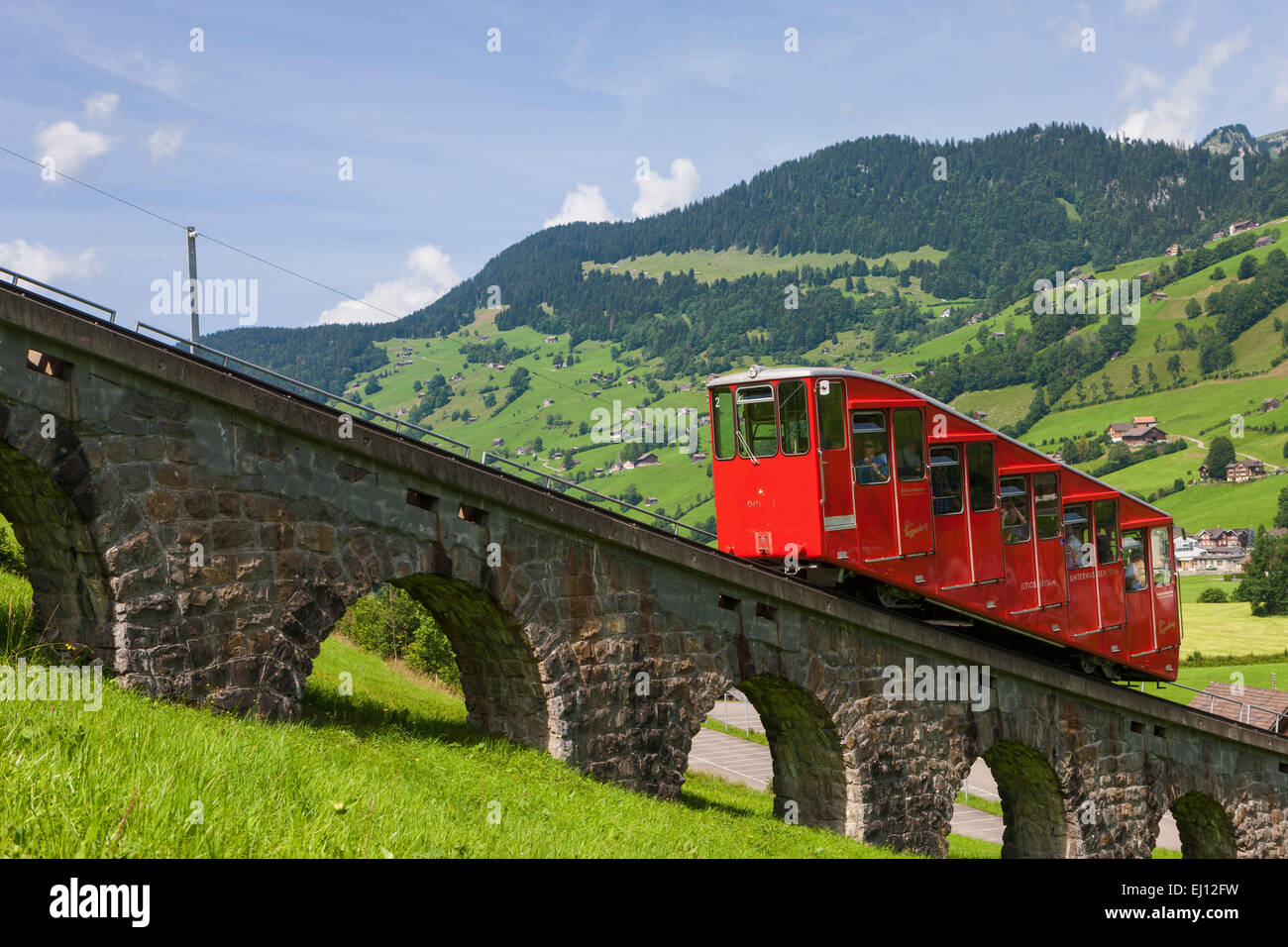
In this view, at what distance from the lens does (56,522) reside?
10.2 meters

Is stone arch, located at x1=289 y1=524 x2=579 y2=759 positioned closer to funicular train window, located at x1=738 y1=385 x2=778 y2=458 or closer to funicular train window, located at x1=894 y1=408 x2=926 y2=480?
funicular train window, located at x1=738 y1=385 x2=778 y2=458

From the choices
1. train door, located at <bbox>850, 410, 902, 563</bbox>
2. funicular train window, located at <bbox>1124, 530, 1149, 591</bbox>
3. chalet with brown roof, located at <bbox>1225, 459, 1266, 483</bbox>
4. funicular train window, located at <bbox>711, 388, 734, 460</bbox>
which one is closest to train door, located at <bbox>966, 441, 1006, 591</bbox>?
train door, located at <bbox>850, 410, 902, 563</bbox>

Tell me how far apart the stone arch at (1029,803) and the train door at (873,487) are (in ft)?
18.4

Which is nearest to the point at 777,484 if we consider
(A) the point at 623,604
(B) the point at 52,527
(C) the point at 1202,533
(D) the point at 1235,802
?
(A) the point at 623,604

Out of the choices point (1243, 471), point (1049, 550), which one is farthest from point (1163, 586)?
point (1243, 471)

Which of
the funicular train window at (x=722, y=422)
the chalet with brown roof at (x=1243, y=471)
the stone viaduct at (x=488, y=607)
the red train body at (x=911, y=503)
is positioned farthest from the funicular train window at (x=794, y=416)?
the chalet with brown roof at (x=1243, y=471)

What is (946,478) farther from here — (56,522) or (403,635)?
(403,635)

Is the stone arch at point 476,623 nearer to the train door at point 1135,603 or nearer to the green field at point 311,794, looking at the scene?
the green field at point 311,794

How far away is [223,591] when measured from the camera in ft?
36.1

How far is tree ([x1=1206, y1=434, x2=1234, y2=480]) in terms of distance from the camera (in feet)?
408

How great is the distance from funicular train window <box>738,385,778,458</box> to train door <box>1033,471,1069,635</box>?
6241 millimetres

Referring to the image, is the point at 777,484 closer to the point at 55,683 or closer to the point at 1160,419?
the point at 55,683

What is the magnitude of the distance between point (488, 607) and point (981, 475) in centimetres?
→ 986

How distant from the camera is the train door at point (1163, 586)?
23125 millimetres
